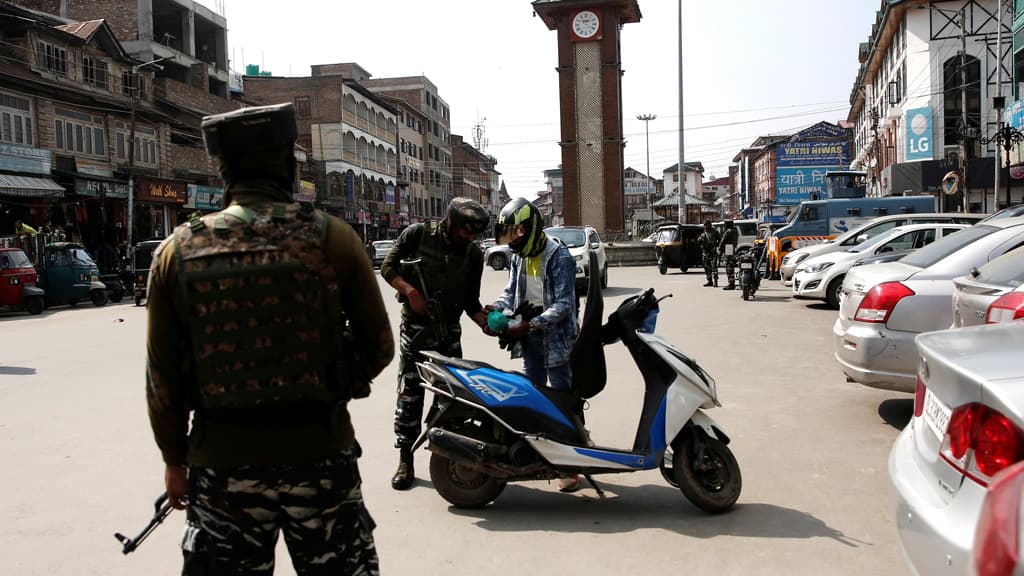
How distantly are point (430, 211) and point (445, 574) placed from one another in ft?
282

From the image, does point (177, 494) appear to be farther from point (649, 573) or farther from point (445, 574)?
point (649, 573)

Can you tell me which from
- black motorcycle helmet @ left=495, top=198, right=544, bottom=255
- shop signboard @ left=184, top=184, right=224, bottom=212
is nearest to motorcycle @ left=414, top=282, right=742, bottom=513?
black motorcycle helmet @ left=495, top=198, right=544, bottom=255

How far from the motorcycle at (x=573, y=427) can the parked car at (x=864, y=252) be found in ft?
36.5

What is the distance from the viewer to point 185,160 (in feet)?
125

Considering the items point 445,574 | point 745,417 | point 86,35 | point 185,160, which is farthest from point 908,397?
point 185,160

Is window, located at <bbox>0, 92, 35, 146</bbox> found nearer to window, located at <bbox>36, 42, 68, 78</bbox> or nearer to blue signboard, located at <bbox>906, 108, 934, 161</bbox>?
window, located at <bbox>36, 42, 68, 78</bbox>

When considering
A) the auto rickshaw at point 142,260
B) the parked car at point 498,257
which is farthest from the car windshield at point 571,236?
the auto rickshaw at point 142,260

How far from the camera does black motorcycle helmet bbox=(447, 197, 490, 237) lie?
5016mm

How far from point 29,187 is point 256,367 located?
28.3 m

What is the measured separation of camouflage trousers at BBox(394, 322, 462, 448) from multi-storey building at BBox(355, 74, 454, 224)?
76070 mm

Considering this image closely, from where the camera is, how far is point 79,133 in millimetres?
30578

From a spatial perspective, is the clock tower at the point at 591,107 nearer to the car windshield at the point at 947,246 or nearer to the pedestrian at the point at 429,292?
the car windshield at the point at 947,246

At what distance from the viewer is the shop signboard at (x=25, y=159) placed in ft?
84.8

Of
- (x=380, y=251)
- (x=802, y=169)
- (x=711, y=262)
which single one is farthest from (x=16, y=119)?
(x=802, y=169)
